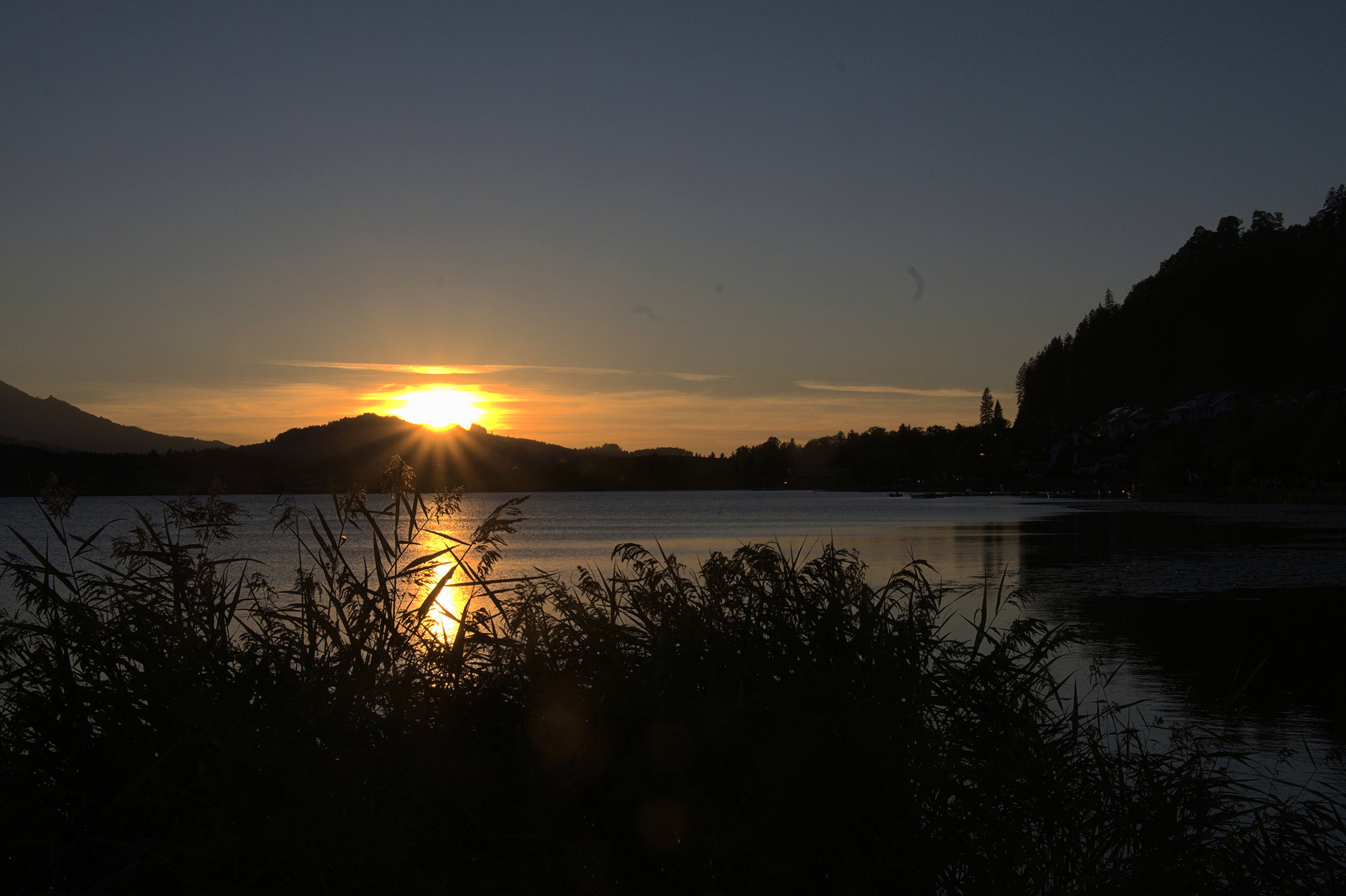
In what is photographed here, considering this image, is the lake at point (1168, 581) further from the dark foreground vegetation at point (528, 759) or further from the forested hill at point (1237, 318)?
the forested hill at point (1237, 318)

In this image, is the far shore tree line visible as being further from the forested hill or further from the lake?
the lake

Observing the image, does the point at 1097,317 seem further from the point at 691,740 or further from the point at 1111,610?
the point at 691,740

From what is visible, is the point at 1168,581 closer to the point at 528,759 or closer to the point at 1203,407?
the point at 528,759

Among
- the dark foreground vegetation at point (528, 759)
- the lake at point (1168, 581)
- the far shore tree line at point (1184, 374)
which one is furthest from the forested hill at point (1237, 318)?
the dark foreground vegetation at point (528, 759)

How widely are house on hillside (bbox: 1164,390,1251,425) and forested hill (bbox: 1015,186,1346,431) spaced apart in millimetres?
10803

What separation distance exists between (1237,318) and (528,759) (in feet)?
628

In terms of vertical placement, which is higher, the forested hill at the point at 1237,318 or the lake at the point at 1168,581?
the forested hill at the point at 1237,318

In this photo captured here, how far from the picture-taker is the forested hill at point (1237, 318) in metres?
152

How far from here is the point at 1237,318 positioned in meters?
165

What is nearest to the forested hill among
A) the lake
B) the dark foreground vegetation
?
the lake

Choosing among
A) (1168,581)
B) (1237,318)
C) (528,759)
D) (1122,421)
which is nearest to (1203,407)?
(1122,421)

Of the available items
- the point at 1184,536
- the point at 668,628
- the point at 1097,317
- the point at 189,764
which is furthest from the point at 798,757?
the point at 1097,317

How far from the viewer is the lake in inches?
483

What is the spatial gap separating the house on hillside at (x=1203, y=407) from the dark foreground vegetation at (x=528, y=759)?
514 ft
